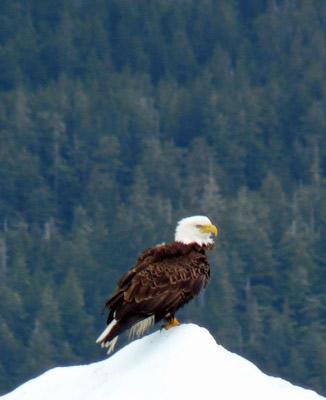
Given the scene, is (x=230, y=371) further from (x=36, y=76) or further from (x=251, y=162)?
(x=36, y=76)

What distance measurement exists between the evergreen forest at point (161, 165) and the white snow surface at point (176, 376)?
60.1m

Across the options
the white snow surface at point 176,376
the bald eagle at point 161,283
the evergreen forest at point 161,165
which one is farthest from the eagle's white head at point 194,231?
the evergreen forest at point 161,165

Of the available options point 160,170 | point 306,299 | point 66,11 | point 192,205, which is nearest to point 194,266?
point 306,299

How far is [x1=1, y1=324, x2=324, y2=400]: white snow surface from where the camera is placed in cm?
1167

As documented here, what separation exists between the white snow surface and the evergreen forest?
6013 cm

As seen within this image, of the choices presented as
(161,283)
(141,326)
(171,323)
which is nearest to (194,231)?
(161,283)

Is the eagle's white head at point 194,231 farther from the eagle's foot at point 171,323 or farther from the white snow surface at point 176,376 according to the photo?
the white snow surface at point 176,376

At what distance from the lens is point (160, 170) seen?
10619cm

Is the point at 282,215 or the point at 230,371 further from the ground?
the point at 230,371

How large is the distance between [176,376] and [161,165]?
95197 mm

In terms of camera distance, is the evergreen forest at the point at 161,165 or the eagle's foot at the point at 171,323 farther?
the evergreen forest at the point at 161,165

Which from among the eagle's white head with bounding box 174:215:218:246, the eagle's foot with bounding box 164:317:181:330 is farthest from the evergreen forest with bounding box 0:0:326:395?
the eagle's foot with bounding box 164:317:181:330

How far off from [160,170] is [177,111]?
12.5 m

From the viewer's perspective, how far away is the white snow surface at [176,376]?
11.7 m
